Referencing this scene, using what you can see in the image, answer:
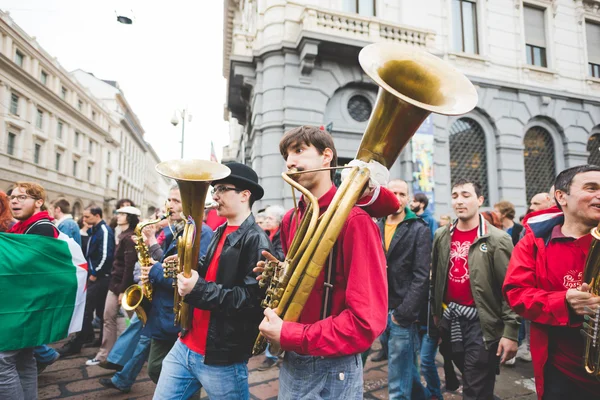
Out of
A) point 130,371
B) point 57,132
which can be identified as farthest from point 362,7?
point 57,132

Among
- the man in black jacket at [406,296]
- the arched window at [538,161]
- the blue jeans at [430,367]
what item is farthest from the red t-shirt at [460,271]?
the arched window at [538,161]

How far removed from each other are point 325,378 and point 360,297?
471 millimetres

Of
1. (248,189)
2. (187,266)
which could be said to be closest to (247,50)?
(248,189)

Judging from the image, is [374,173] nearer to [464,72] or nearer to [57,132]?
[464,72]

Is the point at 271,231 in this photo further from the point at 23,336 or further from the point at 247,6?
the point at 247,6

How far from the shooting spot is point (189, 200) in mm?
2197

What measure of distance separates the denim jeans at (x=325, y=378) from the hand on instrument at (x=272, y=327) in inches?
11.8

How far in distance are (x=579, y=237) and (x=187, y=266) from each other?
2.36 m

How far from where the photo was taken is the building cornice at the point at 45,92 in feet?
31.9

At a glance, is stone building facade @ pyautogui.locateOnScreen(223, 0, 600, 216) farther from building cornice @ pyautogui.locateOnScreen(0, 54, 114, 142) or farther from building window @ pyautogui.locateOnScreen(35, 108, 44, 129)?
building window @ pyautogui.locateOnScreen(35, 108, 44, 129)

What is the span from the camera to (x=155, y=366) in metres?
3.02

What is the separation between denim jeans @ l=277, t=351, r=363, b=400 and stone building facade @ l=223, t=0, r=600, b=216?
8169 millimetres

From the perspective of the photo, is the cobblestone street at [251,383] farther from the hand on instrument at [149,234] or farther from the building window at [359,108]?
the building window at [359,108]

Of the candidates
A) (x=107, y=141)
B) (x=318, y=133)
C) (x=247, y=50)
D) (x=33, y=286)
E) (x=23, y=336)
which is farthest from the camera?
(x=107, y=141)
